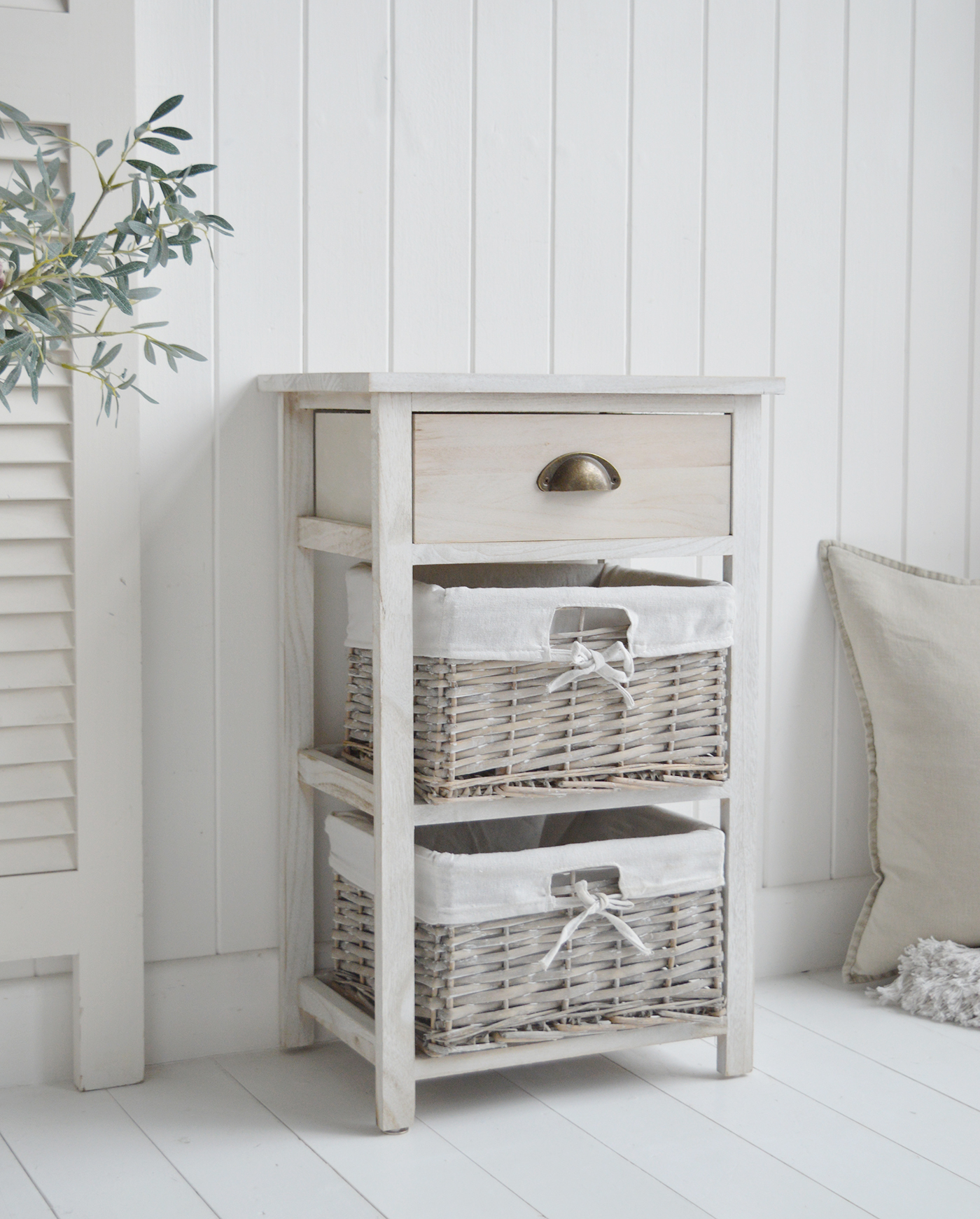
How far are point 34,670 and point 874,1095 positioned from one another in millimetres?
1058

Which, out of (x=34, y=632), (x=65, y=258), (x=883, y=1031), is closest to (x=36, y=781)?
(x=34, y=632)

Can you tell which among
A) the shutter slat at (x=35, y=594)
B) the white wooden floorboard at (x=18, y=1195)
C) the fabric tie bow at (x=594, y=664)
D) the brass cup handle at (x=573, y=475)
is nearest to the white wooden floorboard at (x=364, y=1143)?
the white wooden floorboard at (x=18, y=1195)

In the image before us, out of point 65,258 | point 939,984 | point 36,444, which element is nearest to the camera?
point 65,258

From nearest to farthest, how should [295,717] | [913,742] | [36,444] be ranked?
[36,444] → [295,717] → [913,742]

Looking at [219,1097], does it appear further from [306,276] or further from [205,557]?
[306,276]

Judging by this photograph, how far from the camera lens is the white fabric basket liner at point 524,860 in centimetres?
144

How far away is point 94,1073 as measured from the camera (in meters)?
1.58

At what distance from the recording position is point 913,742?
6.25 feet

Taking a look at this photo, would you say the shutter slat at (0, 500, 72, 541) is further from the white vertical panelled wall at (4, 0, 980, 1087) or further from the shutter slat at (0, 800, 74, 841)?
the shutter slat at (0, 800, 74, 841)

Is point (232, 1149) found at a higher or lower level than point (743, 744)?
lower

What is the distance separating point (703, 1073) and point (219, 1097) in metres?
0.56

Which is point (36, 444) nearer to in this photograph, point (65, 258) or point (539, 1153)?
point (65, 258)

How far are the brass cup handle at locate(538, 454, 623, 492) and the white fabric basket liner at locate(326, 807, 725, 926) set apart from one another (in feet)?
1.27

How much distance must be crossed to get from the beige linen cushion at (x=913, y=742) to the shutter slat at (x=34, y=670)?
42.1 inches
